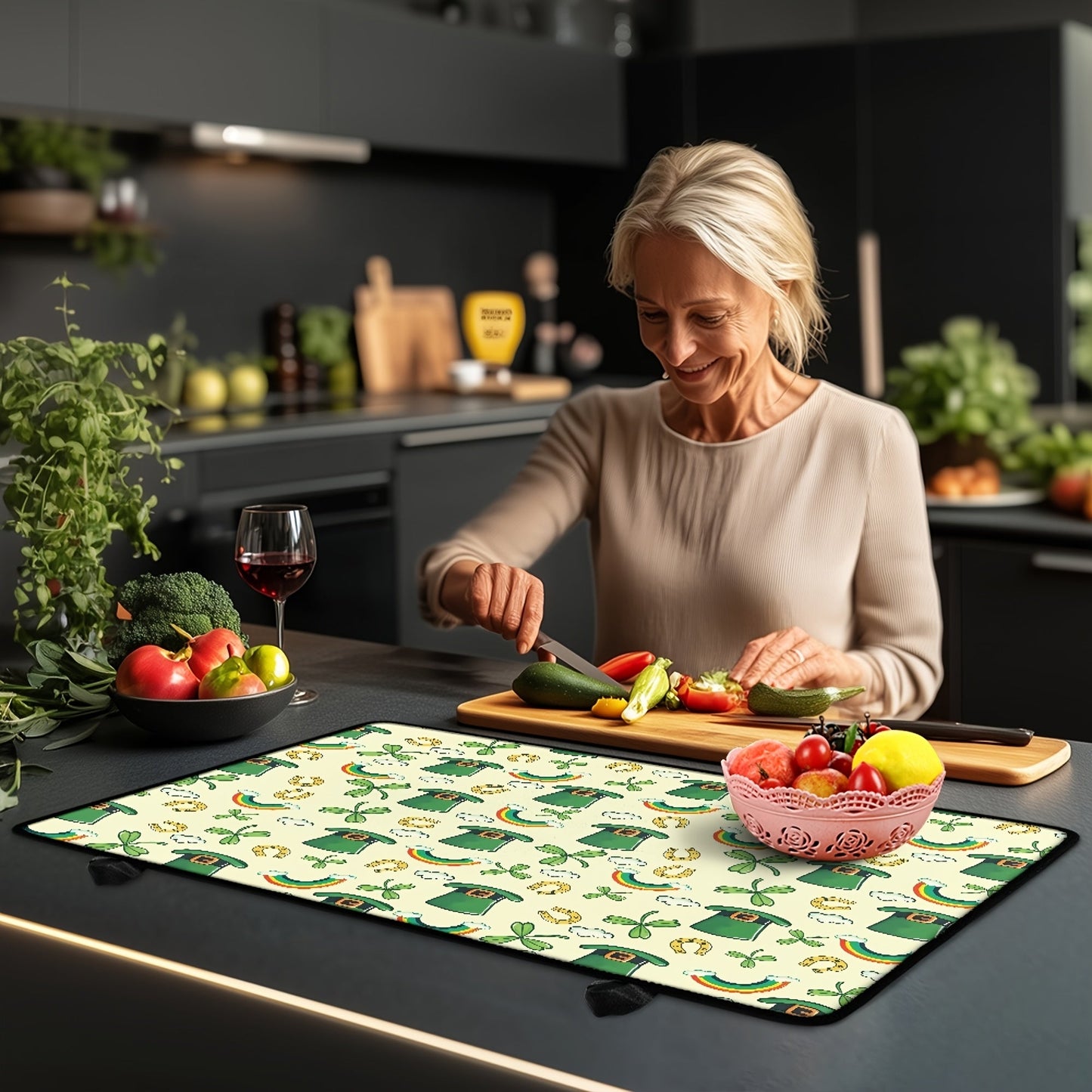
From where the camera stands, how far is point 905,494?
2096mm

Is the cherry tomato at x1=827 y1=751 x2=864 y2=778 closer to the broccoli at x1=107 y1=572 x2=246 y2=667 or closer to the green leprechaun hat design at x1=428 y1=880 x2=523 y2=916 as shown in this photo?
the green leprechaun hat design at x1=428 y1=880 x2=523 y2=916

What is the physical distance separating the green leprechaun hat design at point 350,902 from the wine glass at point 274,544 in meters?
0.56

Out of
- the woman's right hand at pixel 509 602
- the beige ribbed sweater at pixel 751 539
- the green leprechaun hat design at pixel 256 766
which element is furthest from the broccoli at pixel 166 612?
the beige ribbed sweater at pixel 751 539

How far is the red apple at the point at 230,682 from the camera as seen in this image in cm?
148

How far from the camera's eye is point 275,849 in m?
1.20

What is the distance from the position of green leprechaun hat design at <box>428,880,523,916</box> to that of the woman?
69cm

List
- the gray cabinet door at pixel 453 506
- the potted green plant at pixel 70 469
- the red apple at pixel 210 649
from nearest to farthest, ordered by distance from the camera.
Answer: the red apple at pixel 210 649
the potted green plant at pixel 70 469
the gray cabinet door at pixel 453 506

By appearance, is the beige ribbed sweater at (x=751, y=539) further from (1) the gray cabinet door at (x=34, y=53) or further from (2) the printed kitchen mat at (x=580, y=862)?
(1) the gray cabinet door at (x=34, y=53)

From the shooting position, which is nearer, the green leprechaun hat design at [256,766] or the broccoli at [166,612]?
the green leprechaun hat design at [256,766]

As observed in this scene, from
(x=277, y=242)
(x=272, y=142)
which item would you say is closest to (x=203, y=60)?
(x=272, y=142)

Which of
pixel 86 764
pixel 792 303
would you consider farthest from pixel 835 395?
pixel 86 764

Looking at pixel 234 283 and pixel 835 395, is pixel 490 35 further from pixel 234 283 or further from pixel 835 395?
pixel 835 395

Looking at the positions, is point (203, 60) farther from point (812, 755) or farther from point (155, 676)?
point (812, 755)

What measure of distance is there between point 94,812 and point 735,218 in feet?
3.66
